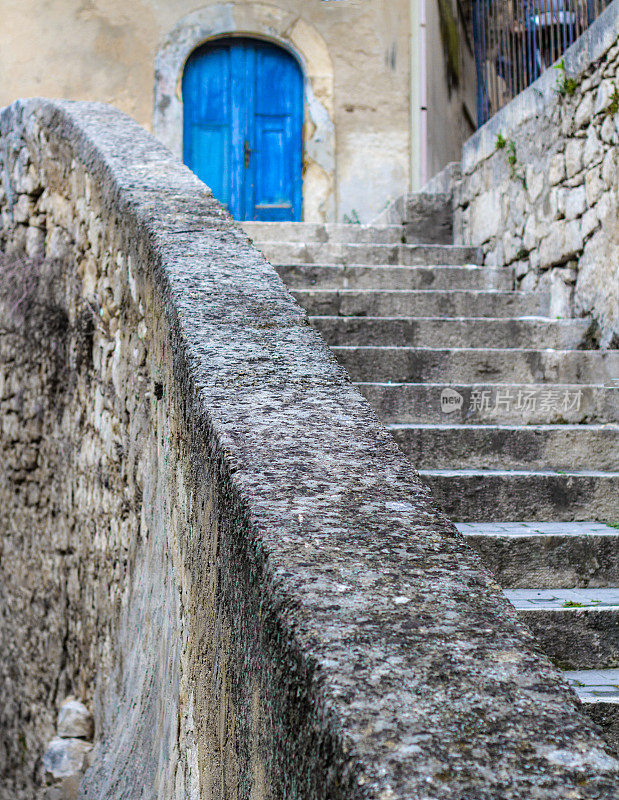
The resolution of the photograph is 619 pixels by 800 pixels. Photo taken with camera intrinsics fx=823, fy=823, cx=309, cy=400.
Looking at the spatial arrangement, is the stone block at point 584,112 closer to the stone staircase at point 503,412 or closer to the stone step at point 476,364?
the stone staircase at point 503,412

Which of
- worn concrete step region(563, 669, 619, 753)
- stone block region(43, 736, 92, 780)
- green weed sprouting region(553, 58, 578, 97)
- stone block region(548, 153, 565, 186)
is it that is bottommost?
stone block region(43, 736, 92, 780)

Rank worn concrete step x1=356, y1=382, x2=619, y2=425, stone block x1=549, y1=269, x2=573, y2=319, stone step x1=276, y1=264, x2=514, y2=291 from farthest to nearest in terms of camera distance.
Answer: stone step x1=276, y1=264, x2=514, y2=291 → stone block x1=549, y1=269, x2=573, y2=319 → worn concrete step x1=356, y1=382, x2=619, y2=425

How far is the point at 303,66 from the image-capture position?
782 centimetres

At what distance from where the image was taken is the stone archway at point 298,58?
7586 millimetres

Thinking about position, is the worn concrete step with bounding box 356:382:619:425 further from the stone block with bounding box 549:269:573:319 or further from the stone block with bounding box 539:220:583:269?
the stone block with bounding box 539:220:583:269

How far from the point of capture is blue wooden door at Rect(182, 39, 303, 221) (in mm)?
7805

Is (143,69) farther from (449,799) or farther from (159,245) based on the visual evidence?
(449,799)

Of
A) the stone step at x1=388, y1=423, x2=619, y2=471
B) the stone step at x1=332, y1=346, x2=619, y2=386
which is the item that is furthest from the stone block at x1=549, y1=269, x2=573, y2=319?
the stone step at x1=388, y1=423, x2=619, y2=471

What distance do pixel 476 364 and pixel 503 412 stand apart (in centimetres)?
34

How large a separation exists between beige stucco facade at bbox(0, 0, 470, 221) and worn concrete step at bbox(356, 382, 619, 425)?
4780 mm

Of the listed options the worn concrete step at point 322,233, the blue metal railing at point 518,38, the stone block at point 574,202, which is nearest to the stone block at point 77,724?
the worn concrete step at point 322,233

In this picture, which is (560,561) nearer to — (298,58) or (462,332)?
(462,332)

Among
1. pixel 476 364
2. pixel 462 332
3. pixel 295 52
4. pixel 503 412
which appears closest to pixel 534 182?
pixel 462 332

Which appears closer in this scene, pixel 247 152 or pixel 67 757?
pixel 67 757
